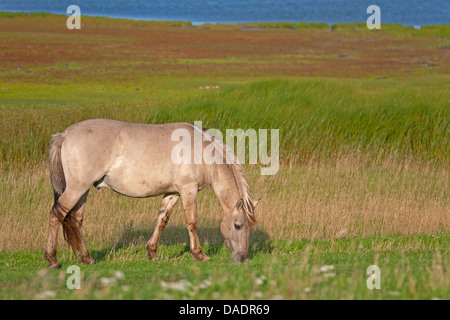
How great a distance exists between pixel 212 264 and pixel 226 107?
10301 mm

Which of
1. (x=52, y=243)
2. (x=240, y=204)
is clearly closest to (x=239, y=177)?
(x=240, y=204)

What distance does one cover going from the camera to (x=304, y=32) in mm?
78250

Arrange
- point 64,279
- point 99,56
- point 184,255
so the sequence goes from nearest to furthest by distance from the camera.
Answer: point 64,279 < point 184,255 < point 99,56

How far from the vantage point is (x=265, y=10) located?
14062 centimetres

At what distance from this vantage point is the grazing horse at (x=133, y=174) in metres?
7.98

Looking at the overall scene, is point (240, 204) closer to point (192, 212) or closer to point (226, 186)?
point (226, 186)

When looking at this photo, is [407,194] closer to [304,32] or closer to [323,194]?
[323,194]

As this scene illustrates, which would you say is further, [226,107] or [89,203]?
[226,107]

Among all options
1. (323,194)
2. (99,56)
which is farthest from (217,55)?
(323,194)

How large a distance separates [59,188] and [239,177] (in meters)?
2.31

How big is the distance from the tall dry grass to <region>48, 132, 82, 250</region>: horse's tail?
3.13 feet

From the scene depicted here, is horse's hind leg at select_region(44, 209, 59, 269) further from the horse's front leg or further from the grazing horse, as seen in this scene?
the horse's front leg

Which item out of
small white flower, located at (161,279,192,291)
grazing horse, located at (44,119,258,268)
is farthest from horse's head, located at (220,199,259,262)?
small white flower, located at (161,279,192,291)

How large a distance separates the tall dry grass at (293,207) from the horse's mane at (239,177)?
6.77ft
